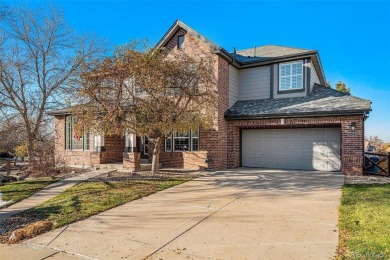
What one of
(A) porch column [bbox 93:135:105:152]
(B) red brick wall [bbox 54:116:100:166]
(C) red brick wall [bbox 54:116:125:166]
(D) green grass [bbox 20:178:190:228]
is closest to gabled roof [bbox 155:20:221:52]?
(A) porch column [bbox 93:135:105:152]

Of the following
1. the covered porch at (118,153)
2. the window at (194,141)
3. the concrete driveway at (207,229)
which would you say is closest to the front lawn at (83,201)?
the concrete driveway at (207,229)

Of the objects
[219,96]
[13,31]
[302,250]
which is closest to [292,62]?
[219,96]

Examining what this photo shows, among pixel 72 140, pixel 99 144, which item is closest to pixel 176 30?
pixel 99 144

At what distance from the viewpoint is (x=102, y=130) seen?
10328 millimetres

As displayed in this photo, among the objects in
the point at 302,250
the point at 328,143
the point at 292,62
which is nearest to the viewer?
the point at 302,250

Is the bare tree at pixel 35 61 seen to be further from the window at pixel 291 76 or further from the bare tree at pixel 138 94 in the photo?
the window at pixel 291 76

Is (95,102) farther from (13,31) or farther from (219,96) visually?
(13,31)

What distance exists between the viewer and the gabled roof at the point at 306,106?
11.6 m

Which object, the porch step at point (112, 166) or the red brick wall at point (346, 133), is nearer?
the red brick wall at point (346, 133)

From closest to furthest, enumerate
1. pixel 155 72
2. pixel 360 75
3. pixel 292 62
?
pixel 155 72 < pixel 292 62 < pixel 360 75

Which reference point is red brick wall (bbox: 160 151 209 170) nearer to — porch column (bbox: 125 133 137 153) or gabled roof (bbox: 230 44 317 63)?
porch column (bbox: 125 133 137 153)

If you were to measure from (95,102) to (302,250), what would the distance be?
8745mm

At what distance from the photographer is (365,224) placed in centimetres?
508

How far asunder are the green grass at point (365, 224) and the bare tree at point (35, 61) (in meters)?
14.6
